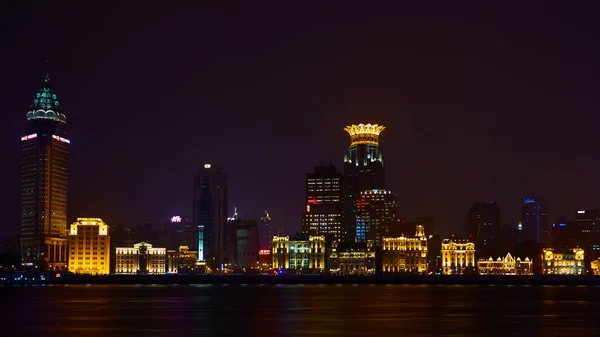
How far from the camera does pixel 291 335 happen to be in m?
68.2

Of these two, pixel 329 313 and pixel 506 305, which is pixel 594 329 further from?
pixel 506 305

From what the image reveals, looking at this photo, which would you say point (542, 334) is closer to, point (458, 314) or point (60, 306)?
point (458, 314)

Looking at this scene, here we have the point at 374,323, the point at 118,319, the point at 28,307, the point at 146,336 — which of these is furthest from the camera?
the point at 28,307

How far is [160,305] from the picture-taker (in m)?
111

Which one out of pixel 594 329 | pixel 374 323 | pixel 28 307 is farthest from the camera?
pixel 28 307

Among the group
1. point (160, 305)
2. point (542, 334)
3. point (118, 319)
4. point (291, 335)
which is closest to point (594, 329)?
point (542, 334)

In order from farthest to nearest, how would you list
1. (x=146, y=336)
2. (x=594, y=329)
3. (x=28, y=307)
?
(x=28, y=307)
(x=594, y=329)
(x=146, y=336)

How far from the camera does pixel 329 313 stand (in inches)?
3669

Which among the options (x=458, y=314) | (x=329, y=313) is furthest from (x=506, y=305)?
(x=329, y=313)

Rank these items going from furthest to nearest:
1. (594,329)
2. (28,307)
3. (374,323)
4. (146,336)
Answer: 1. (28,307)
2. (374,323)
3. (594,329)
4. (146,336)

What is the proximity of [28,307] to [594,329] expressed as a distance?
204ft

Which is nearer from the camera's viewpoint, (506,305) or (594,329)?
(594,329)

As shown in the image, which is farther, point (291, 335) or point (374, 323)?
point (374, 323)

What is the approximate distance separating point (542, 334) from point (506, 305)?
43.9 metres
